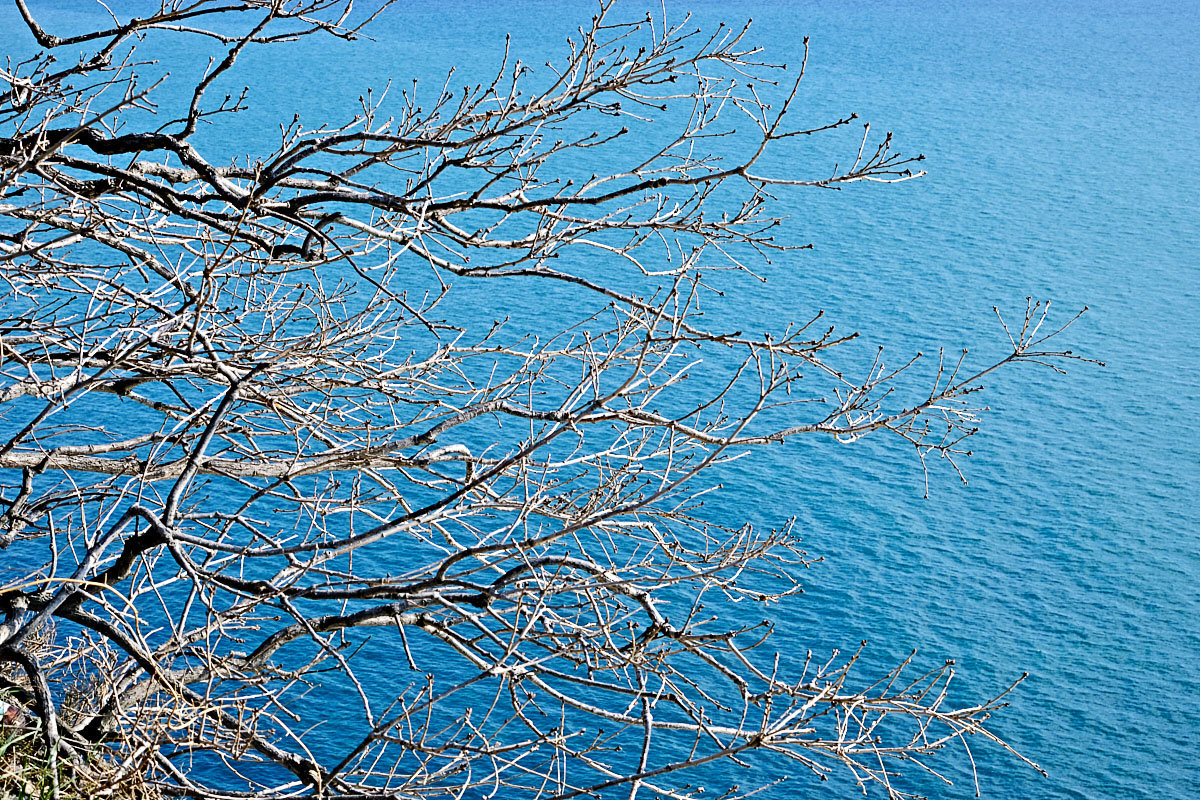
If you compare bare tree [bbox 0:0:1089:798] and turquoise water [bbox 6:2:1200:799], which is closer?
bare tree [bbox 0:0:1089:798]

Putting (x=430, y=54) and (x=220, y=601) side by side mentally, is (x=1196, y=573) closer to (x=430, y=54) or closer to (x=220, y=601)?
(x=220, y=601)

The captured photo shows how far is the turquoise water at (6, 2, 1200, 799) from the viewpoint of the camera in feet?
90.1

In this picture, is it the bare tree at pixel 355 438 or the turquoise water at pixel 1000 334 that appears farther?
the turquoise water at pixel 1000 334

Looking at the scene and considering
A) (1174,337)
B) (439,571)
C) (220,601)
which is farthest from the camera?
(1174,337)

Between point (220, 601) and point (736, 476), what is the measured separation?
13513 mm

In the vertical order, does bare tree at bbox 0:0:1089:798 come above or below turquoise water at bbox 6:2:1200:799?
below

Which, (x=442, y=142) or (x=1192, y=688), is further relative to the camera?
(x=1192, y=688)

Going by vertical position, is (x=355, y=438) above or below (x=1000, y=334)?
below

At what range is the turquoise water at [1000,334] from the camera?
90.1 ft

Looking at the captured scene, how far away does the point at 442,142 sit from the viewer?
21.0 ft

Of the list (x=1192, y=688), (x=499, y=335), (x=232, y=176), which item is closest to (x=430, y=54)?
(x=499, y=335)

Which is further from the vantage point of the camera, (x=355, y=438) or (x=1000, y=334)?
(x=1000, y=334)

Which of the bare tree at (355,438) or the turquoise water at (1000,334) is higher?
the turquoise water at (1000,334)

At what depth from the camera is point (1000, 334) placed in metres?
40.8
